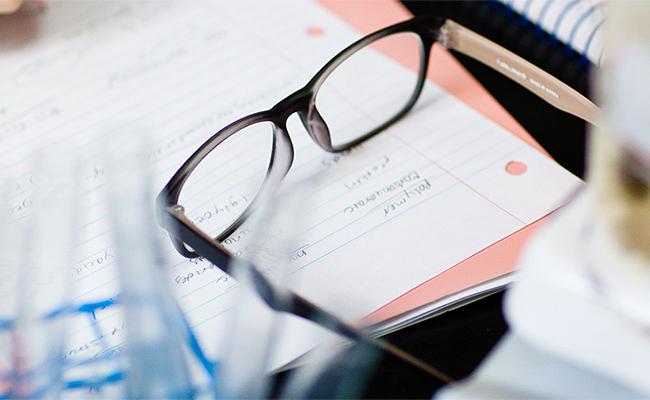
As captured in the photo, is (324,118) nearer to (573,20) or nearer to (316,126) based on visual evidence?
(316,126)

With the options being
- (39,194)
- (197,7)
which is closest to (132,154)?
(39,194)

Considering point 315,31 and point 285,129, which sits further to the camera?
point 315,31

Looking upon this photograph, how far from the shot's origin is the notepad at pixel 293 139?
1.19 feet

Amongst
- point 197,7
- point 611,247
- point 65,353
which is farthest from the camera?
point 197,7

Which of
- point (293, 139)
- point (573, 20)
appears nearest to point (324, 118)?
point (293, 139)

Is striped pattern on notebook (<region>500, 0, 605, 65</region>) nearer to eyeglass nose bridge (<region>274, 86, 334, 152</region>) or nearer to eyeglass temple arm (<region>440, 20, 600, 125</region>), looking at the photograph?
eyeglass temple arm (<region>440, 20, 600, 125</region>)

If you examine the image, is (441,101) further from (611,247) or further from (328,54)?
(611,247)

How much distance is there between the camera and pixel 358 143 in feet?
1.44

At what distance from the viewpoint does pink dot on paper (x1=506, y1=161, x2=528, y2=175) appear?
16.2 inches

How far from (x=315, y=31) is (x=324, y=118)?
8 cm

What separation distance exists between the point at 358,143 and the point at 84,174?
14 cm

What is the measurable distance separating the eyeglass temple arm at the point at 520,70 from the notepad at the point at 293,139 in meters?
0.03

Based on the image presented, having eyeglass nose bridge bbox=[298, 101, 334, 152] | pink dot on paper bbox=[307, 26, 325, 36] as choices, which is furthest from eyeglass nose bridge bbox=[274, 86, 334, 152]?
pink dot on paper bbox=[307, 26, 325, 36]

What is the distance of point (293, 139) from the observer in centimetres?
44
